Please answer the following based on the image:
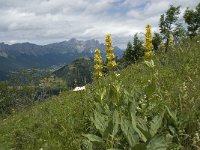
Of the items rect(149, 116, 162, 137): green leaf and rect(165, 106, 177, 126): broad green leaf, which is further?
rect(165, 106, 177, 126): broad green leaf

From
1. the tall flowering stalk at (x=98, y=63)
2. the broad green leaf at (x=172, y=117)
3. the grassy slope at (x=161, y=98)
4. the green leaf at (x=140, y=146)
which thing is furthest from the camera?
the tall flowering stalk at (x=98, y=63)

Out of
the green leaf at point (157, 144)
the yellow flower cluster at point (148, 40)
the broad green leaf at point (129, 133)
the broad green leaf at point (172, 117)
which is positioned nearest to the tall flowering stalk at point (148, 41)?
the yellow flower cluster at point (148, 40)

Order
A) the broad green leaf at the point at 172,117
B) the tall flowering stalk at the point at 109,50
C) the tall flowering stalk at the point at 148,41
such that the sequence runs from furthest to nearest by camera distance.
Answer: the tall flowering stalk at the point at 148,41
the tall flowering stalk at the point at 109,50
the broad green leaf at the point at 172,117

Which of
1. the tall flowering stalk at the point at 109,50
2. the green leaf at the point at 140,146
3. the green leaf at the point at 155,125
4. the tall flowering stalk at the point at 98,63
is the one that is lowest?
the green leaf at the point at 140,146

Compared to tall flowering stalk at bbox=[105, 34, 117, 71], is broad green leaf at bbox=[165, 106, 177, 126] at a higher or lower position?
lower

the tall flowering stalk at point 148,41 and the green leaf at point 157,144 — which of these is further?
the tall flowering stalk at point 148,41

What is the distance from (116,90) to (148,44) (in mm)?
5955

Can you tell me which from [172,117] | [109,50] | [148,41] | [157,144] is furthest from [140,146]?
[148,41]

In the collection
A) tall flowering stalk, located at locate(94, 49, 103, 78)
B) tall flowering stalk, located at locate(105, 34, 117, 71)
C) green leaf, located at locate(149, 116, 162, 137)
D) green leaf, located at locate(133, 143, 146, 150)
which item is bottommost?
green leaf, located at locate(133, 143, 146, 150)

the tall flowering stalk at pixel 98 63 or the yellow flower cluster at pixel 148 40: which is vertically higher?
the yellow flower cluster at pixel 148 40

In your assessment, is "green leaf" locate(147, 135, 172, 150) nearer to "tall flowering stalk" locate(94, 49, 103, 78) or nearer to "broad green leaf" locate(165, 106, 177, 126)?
"broad green leaf" locate(165, 106, 177, 126)

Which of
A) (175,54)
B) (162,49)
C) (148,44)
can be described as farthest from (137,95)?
(148,44)

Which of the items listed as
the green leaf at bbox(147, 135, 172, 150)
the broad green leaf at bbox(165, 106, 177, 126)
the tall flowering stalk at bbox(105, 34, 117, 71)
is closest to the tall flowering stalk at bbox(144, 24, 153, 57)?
the tall flowering stalk at bbox(105, 34, 117, 71)

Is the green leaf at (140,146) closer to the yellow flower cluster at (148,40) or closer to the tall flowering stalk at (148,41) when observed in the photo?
the tall flowering stalk at (148,41)
